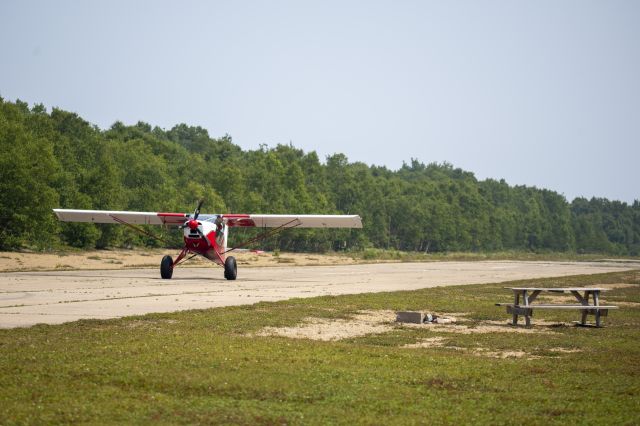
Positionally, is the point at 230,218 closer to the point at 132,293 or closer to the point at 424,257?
the point at 132,293

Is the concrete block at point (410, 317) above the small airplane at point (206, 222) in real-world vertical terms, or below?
below

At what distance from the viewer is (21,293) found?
74.4 feet

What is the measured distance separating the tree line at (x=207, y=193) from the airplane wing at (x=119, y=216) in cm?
1085

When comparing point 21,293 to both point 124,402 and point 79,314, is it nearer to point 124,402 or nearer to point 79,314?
point 79,314

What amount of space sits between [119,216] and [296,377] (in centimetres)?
2713

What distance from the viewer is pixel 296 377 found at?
10477 mm

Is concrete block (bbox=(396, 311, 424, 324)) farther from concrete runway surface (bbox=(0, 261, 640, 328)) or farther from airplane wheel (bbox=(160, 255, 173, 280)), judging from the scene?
airplane wheel (bbox=(160, 255, 173, 280))

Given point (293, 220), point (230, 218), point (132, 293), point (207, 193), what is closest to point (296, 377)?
point (132, 293)

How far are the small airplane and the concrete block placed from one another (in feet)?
50.2

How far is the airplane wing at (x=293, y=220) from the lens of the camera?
1409 inches

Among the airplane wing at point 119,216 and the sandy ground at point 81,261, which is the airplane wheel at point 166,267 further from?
the sandy ground at point 81,261

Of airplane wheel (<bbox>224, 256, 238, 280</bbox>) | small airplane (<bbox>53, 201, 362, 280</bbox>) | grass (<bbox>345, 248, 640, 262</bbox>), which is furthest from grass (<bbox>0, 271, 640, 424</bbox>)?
grass (<bbox>345, 248, 640, 262</bbox>)

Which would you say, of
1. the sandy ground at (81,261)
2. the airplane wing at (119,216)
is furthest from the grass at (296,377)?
the sandy ground at (81,261)

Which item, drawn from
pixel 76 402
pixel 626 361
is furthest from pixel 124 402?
pixel 626 361
